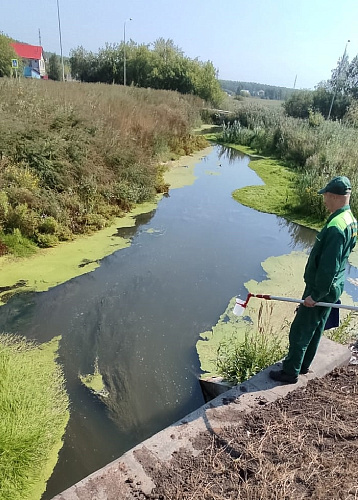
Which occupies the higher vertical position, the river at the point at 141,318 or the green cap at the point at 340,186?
the green cap at the point at 340,186

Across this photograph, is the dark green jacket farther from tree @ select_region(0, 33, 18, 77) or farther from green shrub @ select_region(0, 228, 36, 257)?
tree @ select_region(0, 33, 18, 77)

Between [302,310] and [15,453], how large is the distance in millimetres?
2249

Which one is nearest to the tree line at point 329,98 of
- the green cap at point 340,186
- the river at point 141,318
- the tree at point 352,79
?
the tree at point 352,79

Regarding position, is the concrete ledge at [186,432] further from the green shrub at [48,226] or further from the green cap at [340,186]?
the green shrub at [48,226]

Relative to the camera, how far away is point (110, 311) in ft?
15.2

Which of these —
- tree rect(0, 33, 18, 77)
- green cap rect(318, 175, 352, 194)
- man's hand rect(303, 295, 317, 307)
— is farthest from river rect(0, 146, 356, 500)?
tree rect(0, 33, 18, 77)

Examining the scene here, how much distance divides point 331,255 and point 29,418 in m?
2.52

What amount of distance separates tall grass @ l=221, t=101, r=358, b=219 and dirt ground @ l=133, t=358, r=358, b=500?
656 centimetres

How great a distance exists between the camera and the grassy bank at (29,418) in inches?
98.1

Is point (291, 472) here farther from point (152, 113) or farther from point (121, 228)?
point (152, 113)

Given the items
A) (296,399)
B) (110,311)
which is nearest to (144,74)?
(110,311)

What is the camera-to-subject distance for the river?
10.4 feet

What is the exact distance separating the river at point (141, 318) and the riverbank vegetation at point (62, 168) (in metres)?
0.92

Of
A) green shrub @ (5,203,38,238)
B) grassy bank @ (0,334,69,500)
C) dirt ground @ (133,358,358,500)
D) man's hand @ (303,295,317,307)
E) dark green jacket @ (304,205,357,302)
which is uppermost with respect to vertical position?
dark green jacket @ (304,205,357,302)
